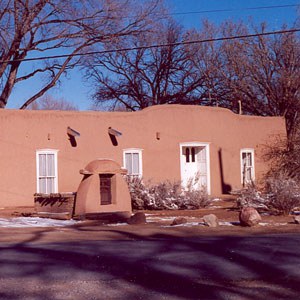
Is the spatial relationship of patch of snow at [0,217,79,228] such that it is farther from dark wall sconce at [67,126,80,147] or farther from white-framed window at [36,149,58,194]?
dark wall sconce at [67,126,80,147]

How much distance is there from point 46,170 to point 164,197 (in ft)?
15.3

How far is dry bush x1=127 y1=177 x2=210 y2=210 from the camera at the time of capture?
2272 centimetres

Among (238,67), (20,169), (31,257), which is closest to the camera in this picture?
(31,257)

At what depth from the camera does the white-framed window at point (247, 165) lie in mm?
29802

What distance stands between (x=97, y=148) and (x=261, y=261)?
51.3ft

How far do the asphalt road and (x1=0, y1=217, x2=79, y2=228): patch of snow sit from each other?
208 inches

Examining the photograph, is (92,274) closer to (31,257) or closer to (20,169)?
(31,257)

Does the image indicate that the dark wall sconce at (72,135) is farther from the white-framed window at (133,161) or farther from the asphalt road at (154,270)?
the asphalt road at (154,270)

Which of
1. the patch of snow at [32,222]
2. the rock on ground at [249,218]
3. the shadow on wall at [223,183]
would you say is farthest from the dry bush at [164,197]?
the rock on ground at [249,218]

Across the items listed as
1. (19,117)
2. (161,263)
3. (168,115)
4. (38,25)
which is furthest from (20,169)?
(161,263)

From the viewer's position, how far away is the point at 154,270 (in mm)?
9500

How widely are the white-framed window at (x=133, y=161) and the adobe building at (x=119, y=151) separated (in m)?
0.04

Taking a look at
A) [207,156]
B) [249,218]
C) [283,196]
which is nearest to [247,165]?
[207,156]

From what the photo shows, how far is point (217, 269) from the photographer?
9.53 metres
